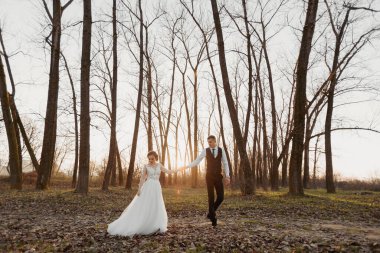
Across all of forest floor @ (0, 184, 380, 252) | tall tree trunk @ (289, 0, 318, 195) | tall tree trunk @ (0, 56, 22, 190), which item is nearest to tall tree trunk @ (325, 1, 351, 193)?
tall tree trunk @ (289, 0, 318, 195)

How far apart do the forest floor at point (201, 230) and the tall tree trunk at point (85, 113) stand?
107 inches

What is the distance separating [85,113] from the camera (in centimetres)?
1647

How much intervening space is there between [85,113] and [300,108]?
35.4 ft

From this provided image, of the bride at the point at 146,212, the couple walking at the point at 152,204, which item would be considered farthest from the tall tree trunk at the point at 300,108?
the bride at the point at 146,212

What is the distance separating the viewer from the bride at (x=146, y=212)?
7.86 meters

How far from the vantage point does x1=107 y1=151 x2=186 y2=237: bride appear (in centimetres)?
786

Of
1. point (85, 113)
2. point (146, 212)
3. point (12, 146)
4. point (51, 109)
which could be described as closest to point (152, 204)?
point (146, 212)

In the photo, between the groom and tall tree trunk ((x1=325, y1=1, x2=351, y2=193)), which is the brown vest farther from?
tall tree trunk ((x1=325, y1=1, x2=351, y2=193))

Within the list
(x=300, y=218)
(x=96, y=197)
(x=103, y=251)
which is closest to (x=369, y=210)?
(x=300, y=218)

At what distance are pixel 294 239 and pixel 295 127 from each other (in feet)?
32.6

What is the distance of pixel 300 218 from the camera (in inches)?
416

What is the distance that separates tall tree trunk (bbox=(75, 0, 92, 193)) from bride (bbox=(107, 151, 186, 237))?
8.52 meters

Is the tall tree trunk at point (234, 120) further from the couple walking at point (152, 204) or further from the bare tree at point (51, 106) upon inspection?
the bare tree at point (51, 106)

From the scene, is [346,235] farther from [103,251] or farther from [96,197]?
[96,197]
